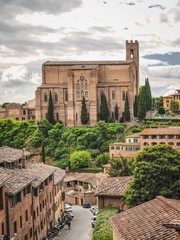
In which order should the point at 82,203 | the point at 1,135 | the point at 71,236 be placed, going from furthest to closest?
the point at 1,135 → the point at 82,203 → the point at 71,236

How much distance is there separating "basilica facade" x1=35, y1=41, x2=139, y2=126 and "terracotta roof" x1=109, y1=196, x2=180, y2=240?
10297 cm

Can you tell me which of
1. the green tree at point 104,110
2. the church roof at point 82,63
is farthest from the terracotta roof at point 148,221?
the church roof at point 82,63

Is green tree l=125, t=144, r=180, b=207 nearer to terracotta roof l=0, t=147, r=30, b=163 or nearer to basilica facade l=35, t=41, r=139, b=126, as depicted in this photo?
terracotta roof l=0, t=147, r=30, b=163

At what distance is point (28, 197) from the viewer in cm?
4025

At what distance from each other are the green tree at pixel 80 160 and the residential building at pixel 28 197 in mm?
38796

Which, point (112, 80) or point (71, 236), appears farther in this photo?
point (112, 80)

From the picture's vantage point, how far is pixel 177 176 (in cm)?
3369

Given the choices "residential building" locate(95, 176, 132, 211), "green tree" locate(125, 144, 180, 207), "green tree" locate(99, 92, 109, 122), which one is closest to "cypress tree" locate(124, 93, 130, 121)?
"green tree" locate(99, 92, 109, 122)

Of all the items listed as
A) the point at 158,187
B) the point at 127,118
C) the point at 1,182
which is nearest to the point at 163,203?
the point at 158,187

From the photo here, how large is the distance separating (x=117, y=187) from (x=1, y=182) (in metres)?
10.1

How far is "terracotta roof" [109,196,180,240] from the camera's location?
1725cm

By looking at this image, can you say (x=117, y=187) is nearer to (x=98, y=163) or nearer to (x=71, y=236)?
(x=71, y=236)

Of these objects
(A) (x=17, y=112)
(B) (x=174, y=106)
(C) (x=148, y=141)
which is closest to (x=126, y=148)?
(C) (x=148, y=141)

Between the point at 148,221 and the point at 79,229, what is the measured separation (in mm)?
34894
